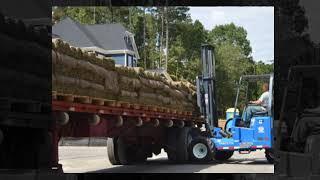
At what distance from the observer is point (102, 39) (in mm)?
4672

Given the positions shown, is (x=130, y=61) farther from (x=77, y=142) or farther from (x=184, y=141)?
(x=184, y=141)

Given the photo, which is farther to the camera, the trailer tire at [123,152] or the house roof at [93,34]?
the trailer tire at [123,152]

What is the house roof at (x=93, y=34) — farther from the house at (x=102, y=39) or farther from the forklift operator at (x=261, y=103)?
the forklift operator at (x=261, y=103)

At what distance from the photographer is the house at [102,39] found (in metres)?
4.60

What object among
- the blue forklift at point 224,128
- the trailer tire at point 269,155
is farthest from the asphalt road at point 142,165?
the blue forklift at point 224,128

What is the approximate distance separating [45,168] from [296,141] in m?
2.31

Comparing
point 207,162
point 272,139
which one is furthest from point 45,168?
point 272,139

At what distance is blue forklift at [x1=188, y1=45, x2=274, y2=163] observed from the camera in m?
4.78

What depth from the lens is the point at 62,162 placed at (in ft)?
15.6

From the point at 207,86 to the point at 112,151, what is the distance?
1.09 metres

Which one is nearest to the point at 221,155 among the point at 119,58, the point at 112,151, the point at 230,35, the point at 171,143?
the point at 171,143

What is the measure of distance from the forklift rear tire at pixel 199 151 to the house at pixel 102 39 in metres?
1.02

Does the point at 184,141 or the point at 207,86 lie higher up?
the point at 207,86

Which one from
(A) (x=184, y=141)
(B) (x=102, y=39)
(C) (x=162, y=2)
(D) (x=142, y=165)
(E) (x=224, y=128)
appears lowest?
(D) (x=142, y=165)
